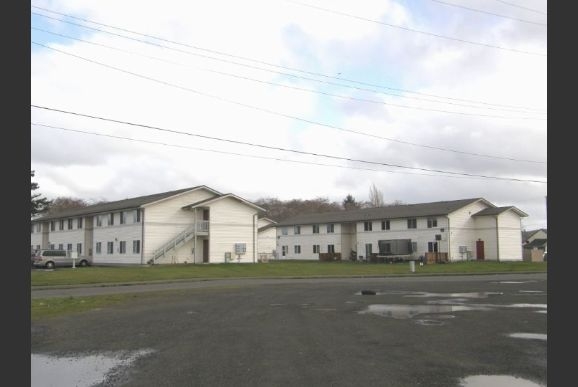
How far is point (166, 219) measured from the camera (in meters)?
51.9

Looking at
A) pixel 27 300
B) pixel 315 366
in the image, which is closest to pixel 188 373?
pixel 315 366

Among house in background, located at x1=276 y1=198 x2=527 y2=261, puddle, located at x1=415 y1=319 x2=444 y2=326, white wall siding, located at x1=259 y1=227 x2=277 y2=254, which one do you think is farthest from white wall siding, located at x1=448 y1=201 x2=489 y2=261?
puddle, located at x1=415 y1=319 x2=444 y2=326

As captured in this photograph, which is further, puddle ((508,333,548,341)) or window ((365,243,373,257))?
window ((365,243,373,257))

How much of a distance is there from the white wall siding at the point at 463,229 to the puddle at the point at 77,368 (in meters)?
53.9

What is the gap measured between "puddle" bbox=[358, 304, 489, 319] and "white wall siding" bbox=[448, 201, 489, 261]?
4399 cm

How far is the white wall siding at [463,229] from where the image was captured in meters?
59.9

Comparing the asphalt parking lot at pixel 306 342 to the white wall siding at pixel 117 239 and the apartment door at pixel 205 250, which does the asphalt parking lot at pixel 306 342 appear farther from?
the apartment door at pixel 205 250

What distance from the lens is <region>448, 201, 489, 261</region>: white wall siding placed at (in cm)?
5991

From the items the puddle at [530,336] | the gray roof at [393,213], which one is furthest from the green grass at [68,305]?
the gray roof at [393,213]

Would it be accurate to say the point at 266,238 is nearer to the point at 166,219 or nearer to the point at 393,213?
the point at 393,213

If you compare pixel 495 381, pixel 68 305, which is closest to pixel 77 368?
pixel 495 381

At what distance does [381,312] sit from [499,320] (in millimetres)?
3236

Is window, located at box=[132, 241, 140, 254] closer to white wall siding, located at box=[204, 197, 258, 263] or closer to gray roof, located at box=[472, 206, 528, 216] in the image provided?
white wall siding, located at box=[204, 197, 258, 263]

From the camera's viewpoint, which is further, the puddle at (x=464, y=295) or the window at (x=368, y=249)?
the window at (x=368, y=249)
